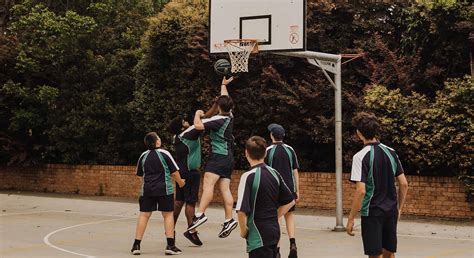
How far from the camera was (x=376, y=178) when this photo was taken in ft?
24.9

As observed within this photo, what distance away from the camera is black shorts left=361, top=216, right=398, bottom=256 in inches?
293

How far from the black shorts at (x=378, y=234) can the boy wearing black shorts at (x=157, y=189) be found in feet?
12.6

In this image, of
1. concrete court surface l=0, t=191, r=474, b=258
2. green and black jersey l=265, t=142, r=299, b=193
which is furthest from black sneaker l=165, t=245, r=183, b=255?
green and black jersey l=265, t=142, r=299, b=193

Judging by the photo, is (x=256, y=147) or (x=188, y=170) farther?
(x=188, y=170)

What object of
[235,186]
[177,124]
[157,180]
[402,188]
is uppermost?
[177,124]

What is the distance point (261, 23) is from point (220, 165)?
550 cm

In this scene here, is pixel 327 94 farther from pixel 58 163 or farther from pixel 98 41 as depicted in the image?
pixel 58 163

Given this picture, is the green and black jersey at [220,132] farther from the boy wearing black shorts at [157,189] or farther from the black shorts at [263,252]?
the black shorts at [263,252]

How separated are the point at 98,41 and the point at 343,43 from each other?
28.7 feet

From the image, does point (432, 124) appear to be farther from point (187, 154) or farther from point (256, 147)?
point (256, 147)

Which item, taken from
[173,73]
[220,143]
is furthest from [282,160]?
[173,73]

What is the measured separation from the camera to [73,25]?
21.9 m

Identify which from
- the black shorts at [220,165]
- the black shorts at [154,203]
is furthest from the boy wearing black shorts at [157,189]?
the black shorts at [220,165]

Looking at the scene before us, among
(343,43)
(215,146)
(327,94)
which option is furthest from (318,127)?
(215,146)
